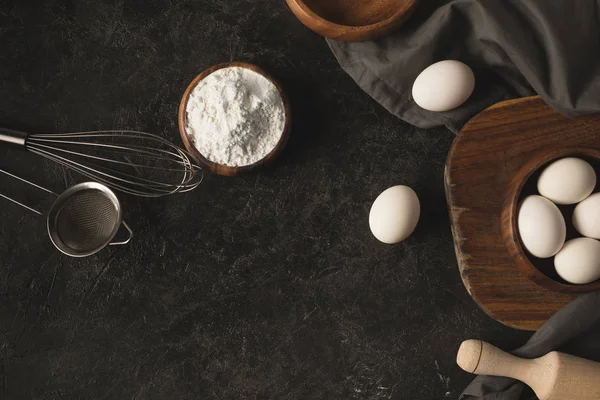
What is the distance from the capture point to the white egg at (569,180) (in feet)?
2.53

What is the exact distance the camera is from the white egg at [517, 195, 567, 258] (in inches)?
29.9

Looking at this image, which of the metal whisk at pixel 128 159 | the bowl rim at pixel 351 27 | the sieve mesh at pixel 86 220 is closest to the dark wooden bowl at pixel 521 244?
the bowl rim at pixel 351 27

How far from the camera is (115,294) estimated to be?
0.92m

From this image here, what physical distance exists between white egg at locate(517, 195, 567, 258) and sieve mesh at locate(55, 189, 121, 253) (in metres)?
0.62

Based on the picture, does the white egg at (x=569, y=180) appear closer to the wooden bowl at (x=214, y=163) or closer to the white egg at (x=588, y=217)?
the white egg at (x=588, y=217)

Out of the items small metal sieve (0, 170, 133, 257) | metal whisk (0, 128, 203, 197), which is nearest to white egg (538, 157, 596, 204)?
metal whisk (0, 128, 203, 197)

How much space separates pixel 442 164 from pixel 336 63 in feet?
0.81

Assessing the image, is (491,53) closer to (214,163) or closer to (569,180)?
(569,180)

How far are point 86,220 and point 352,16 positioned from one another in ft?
1.78

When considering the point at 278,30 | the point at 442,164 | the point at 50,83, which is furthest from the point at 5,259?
the point at 442,164

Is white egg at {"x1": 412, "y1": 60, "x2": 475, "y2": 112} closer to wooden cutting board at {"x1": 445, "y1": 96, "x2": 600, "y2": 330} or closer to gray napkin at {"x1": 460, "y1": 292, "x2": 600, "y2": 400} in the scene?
wooden cutting board at {"x1": 445, "y1": 96, "x2": 600, "y2": 330}

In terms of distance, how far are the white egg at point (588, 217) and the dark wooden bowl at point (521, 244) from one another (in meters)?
0.06

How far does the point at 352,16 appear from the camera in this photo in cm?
91

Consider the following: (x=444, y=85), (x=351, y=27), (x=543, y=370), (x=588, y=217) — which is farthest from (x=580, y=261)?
(x=351, y=27)
